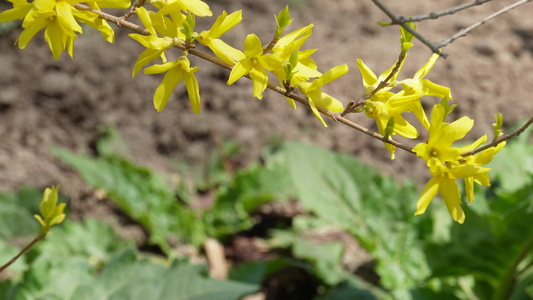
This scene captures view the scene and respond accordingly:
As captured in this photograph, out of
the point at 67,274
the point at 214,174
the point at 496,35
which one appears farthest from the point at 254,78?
the point at 496,35

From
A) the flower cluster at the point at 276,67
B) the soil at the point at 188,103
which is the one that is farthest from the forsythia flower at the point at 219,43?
the soil at the point at 188,103

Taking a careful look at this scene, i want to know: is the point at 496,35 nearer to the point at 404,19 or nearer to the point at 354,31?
the point at 354,31

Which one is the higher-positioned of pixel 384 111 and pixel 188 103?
pixel 384 111

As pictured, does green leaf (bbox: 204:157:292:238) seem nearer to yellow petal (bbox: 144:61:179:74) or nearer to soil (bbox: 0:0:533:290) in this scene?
soil (bbox: 0:0:533:290)

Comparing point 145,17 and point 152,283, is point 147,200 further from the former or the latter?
point 145,17

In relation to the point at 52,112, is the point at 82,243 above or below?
below

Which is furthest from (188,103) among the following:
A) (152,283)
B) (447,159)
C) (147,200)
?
(447,159)
